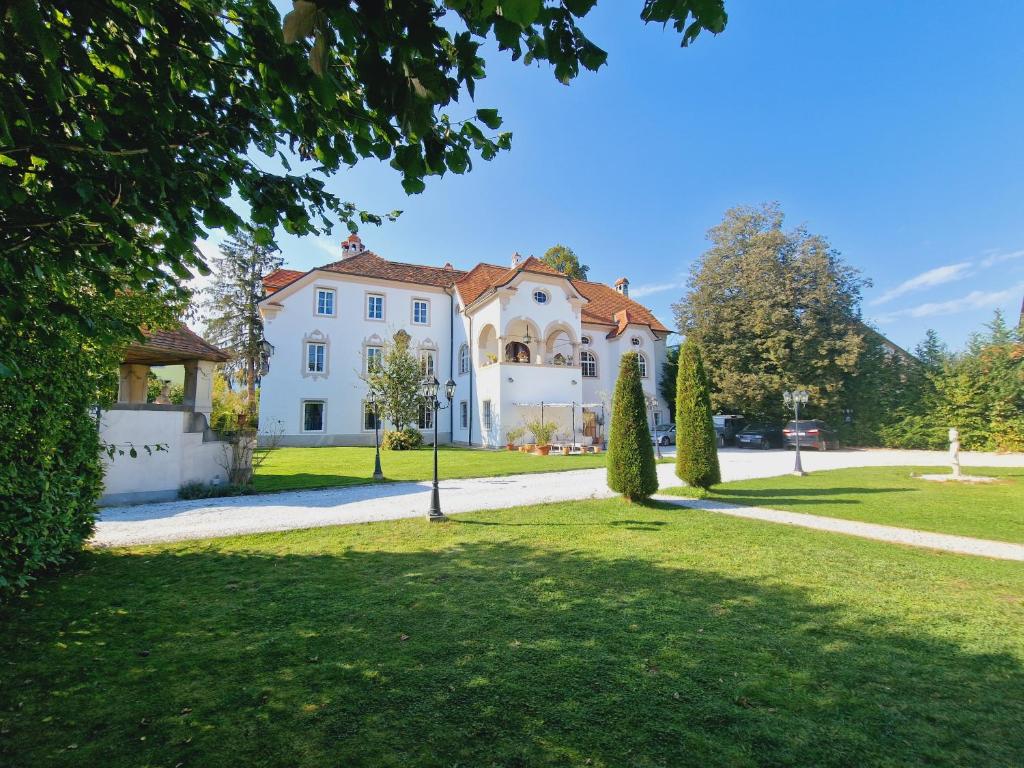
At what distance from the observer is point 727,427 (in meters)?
29.6

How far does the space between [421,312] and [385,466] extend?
14.7m

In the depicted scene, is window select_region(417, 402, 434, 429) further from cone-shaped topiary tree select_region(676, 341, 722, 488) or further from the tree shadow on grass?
the tree shadow on grass

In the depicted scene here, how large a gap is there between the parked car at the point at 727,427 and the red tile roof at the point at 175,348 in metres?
27.3

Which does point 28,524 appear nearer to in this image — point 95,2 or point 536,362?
point 95,2

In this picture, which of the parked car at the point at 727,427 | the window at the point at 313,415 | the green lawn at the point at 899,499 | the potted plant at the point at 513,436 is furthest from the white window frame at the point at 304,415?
the parked car at the point at 727,427

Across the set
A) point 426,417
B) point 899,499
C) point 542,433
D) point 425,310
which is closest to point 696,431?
point 899,499

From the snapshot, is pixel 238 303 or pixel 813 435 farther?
pixel 238 303

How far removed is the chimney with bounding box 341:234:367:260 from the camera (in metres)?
30.2

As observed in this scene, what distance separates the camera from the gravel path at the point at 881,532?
6274 mm

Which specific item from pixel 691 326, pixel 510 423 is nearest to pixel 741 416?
pixel 691 326

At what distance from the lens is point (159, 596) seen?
454cm

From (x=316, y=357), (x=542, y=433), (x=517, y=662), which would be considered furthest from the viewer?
(x=316, y=357)

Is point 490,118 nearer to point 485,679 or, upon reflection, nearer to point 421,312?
point 485,679

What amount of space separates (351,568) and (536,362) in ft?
71.0
